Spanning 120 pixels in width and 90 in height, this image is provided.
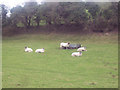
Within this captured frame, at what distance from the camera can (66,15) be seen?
2208 cm

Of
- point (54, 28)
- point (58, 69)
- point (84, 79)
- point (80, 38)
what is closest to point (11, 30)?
point (54, 28)

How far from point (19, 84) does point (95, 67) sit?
3249mm

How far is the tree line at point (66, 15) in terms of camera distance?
790 inches

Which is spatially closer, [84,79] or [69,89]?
[69,89]

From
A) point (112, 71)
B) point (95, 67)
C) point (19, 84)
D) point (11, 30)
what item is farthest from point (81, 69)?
point (11, 30)

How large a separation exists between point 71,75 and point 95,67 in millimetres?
1520

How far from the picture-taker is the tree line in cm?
2006

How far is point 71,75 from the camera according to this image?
6.35 meters

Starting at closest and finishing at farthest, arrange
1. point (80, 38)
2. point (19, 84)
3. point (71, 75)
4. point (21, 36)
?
point (19, 84) → point (71, 75) → point (80, 38) → point (21, 36)

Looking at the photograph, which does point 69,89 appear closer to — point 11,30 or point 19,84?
point 19,84

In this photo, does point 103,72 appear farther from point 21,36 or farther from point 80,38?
point 21,36

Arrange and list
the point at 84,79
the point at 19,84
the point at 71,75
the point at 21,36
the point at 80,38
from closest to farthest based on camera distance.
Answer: the point at 19,84, the point at 84,79, the point at 71,75, the point at 80,38, the point at 21,36

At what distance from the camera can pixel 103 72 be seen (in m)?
6.69

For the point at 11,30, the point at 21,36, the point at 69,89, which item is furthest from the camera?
the point at 11,30
